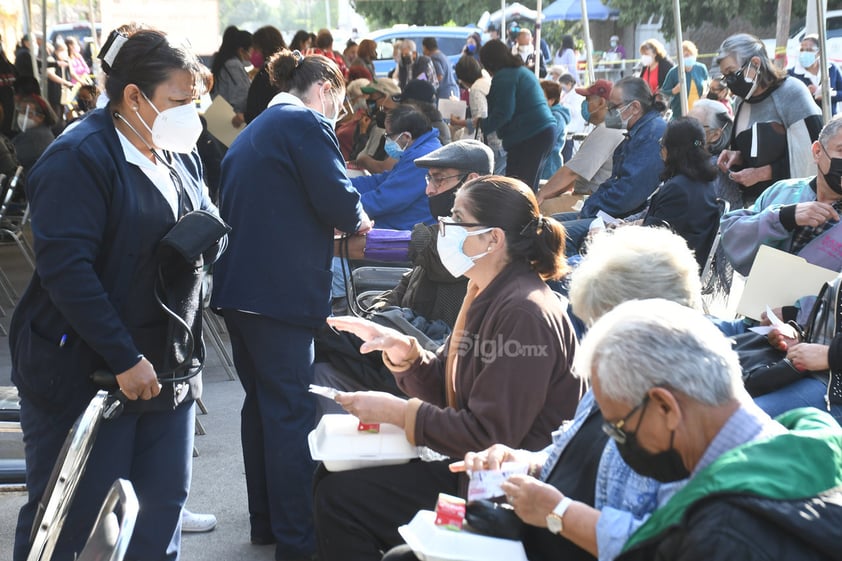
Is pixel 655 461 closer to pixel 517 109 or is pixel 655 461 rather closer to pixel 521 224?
pixel 521 224

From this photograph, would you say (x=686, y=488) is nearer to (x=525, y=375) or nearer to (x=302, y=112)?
(x=525, y=375)

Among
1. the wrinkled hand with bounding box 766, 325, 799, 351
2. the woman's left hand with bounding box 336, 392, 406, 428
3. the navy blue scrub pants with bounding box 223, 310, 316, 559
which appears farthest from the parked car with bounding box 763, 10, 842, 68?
the woman's left hand with bounding box 336, 392, 406, 428

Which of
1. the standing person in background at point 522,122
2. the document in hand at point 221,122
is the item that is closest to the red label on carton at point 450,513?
the document in hand at point 221,122

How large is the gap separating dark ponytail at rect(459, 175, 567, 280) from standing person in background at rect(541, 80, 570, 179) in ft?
23.7

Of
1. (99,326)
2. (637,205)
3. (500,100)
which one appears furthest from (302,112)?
(500,100)

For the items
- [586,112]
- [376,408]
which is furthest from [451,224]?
[586,112]

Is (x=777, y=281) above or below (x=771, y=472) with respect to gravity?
below

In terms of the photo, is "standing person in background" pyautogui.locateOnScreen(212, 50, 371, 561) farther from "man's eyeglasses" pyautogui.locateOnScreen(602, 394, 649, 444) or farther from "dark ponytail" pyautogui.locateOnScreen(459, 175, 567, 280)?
"man's eyeglasses" pyautogui.locateOnScreen(602, 394, 649, 444)

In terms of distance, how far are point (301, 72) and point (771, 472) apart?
2.56 meters

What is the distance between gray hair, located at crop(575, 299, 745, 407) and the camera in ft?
5.57

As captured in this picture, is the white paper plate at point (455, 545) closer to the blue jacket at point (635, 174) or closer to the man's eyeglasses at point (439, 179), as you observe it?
the man's eyeglasses at point (439, 179)

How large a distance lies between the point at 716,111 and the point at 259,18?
429 inches

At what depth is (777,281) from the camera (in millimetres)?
3457

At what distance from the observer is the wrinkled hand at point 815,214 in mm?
3680
